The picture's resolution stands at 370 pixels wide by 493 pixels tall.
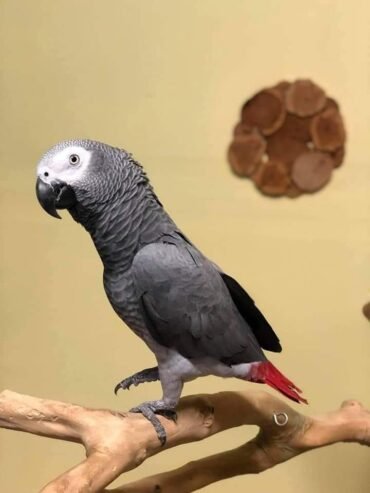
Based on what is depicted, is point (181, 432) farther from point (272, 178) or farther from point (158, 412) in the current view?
point (272, 178)

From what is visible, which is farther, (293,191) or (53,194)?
(293,191)

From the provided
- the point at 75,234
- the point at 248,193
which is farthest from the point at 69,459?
the point at 248,193

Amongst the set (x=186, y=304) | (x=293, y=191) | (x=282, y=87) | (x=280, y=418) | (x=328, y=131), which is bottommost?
(x=280, y=418)

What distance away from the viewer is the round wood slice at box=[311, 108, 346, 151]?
4.16 ft

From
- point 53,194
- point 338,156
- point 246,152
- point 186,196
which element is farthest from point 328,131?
point 53,194

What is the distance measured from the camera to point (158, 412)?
81cm

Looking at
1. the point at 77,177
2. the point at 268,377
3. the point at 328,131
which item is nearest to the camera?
the point at 77,177

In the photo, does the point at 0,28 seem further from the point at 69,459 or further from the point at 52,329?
the point at 69,459

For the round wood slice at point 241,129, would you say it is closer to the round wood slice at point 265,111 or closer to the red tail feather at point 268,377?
the round wood slice at point 265,111

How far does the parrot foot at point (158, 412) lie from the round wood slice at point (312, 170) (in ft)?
2.05

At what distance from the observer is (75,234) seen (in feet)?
4.51

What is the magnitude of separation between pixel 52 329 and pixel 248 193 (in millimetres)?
522

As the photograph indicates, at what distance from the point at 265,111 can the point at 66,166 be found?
2.12ft

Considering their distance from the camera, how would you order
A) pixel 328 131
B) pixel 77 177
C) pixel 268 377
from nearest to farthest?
pixel 77 177
pixel 268 377
pixel 328 131
